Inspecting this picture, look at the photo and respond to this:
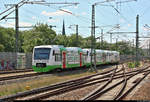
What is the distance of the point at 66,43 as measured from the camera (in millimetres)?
77125

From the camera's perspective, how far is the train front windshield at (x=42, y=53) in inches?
976

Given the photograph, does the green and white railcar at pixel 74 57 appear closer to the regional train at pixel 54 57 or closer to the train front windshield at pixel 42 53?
the regional train at pixel 54 57

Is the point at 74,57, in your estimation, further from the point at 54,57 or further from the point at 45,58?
the point at 45,58

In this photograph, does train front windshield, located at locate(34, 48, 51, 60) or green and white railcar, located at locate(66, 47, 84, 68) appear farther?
green and white railcar, located at locate(66, 47, 84, 68)

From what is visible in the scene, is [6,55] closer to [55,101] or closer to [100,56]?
[100,56]

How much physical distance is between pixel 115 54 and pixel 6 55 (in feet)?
102

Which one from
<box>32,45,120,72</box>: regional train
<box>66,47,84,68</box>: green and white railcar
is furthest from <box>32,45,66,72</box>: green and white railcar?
<box>66,47,84,68</box>: green and white railcar

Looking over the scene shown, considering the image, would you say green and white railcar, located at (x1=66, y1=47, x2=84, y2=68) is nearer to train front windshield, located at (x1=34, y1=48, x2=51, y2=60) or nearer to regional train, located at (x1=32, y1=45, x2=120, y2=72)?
regional train, located at (x1=32, y1=45, x2=120, y2=72)

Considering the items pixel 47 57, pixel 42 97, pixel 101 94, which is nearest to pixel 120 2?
pixel 47 57

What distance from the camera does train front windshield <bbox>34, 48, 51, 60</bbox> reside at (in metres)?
24.8

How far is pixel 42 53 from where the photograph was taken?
25.0m

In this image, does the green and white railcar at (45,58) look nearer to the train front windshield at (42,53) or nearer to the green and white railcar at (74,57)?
the train front windshield at (42,53)

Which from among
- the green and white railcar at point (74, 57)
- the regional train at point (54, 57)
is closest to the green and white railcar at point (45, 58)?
the regional train at point (54, 57)

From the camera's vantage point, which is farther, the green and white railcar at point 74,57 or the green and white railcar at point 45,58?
the green and white railcar at point 74,57
